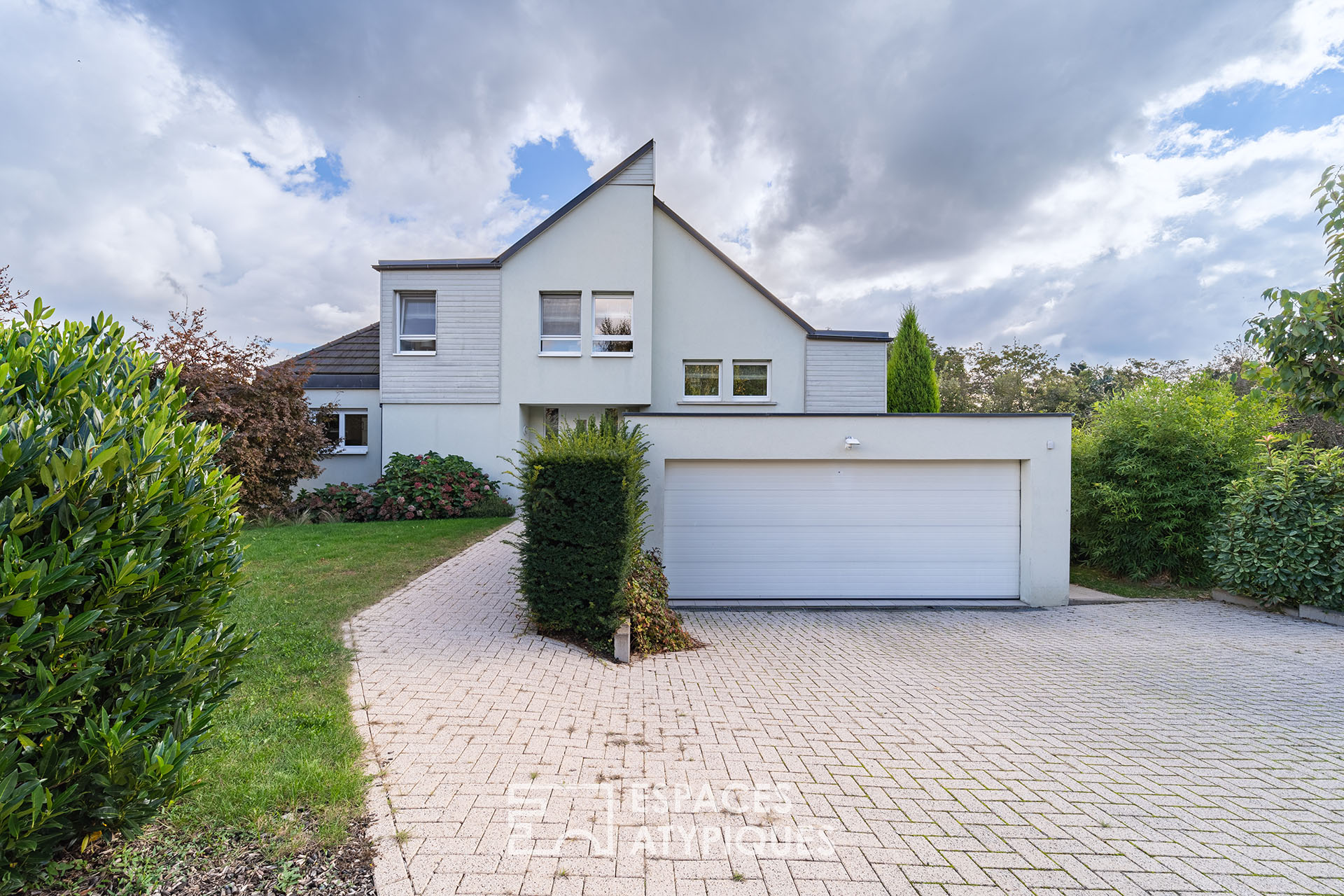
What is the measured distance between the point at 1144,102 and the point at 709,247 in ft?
31.2

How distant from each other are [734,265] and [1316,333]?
12560mm

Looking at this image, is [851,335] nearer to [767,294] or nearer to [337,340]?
[767,294]

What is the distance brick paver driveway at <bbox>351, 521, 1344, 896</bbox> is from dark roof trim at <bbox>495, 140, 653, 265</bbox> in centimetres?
1130

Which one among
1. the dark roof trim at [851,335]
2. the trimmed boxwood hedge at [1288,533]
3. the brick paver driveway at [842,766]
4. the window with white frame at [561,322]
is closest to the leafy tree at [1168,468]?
the trimmed boxwood hedge at [1288,533]

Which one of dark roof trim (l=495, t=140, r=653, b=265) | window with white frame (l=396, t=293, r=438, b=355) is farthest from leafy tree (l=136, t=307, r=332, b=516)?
dark roof trim (l=495, t=140, r=653, b=265)

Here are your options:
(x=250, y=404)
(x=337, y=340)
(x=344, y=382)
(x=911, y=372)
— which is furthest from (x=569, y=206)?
(x=911, y=372)

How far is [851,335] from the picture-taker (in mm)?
16359

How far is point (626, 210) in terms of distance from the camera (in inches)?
597

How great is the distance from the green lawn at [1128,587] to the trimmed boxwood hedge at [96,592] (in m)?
11.7

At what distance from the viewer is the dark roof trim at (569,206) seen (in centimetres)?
1502

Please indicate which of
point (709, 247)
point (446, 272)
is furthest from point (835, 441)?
point (446, 272)

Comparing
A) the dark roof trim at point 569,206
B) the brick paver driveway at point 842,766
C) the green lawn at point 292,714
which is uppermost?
the dark roof trim at point 569,206

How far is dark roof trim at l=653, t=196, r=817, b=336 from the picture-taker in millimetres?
15836

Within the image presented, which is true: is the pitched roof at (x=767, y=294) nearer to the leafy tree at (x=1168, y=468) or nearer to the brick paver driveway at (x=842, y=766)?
the leafy tree at (x=1168, y=468)
